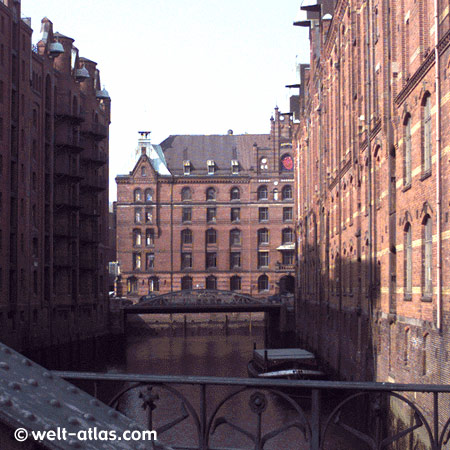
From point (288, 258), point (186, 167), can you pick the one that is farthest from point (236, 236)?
point (186, 167)

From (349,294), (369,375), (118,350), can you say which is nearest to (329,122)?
(349,294)

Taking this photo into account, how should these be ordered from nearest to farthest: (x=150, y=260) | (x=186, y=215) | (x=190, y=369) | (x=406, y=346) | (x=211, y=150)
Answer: (x=406, y=346), (x=190, y=369), (x=150, y=260), (x=186, y=215), (x=211, y=150)

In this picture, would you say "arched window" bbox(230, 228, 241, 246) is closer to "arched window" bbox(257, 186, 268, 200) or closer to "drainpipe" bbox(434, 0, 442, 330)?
"arched window" bbox(257, 186, 268, 200)

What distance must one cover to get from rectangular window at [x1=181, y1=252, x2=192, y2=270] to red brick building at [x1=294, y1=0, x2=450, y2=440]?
46.2m

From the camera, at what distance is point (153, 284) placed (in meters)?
94.9

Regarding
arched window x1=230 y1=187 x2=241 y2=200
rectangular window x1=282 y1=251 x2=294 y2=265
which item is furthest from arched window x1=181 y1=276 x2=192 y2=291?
rectangular window x1=282 y1=251 x2=294 y2=265

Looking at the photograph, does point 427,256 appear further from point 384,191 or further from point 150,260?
point 150,260

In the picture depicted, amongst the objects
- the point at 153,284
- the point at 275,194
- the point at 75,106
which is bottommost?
the point at 153,284

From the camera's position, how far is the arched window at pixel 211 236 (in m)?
96.9

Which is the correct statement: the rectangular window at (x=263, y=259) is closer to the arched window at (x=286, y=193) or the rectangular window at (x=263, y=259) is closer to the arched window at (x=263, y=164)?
the arched window at (x=286, y=193)

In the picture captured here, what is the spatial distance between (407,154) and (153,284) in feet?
238

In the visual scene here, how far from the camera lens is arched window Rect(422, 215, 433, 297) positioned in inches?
833

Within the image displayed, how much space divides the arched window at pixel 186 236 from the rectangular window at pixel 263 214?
8374mm

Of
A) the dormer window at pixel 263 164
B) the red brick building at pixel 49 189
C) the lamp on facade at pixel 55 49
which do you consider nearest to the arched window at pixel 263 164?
the dormer window at pixel 263 164
